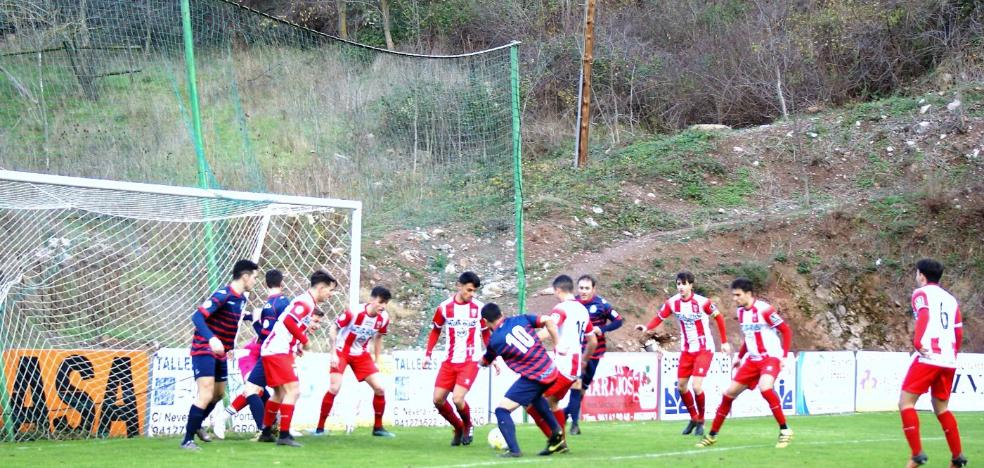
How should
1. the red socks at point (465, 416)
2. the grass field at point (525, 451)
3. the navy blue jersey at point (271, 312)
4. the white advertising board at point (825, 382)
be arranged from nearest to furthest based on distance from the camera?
the grass field at point (525, 451) → the navy blue jersey at point (271, 312) → the red socks at point (465, 416) → the white advertising board at point (825, 382)

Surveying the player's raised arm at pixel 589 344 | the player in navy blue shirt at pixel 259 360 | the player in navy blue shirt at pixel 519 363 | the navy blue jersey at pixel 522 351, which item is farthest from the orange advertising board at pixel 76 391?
the player's raised arm at pixel 589 344

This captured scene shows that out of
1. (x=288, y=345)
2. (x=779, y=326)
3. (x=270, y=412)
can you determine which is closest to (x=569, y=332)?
(x=779, y=326)

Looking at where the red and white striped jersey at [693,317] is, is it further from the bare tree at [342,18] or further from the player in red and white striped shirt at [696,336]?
the bare tree at [342,18]

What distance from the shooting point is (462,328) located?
481 inches

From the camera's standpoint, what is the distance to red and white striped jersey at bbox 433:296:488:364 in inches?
477

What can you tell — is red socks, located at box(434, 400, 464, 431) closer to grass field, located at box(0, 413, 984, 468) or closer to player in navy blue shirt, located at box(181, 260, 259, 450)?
grass field, located at box(0, 413, 984, 468)

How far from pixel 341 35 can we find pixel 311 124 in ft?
69.7

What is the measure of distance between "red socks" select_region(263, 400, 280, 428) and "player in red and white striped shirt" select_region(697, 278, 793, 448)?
16.0ft

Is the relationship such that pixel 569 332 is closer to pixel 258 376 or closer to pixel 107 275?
pixel 258 376

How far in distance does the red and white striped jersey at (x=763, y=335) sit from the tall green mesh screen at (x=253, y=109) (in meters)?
5.91

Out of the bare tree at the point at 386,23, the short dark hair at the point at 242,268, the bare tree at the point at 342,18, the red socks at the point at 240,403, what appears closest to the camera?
the short dark hair at the point at 242,268

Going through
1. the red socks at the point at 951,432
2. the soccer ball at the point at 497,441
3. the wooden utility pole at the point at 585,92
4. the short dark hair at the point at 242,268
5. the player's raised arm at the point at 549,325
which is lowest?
the soccer ball at the point at 497,441

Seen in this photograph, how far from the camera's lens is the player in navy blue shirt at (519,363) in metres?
10.4

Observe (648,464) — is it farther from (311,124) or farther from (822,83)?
(822,83)
